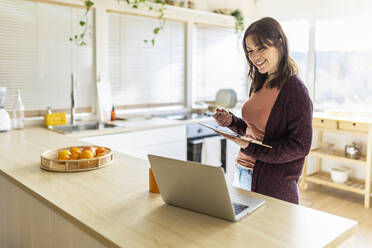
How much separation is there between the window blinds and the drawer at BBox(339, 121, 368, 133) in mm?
2512

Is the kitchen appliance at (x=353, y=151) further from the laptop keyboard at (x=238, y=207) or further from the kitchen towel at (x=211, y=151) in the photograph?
the laptop keyboard at (x=238, y=207)

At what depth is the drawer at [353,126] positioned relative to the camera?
3549 mm

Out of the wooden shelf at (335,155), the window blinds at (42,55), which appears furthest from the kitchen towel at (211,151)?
the window blinds at (42,55)

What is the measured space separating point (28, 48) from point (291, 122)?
2396 millimetres

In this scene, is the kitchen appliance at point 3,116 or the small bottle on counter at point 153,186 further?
the kitchen appliance at point 3,116

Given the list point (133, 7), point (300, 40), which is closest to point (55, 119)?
point (133, 7)

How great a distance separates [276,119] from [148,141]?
1.79 m

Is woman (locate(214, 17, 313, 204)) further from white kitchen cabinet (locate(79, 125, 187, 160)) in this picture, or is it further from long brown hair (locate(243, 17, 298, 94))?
A: white kitchen cabinet (locate(79, 125, 187, 160))

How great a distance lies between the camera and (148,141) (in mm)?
3240

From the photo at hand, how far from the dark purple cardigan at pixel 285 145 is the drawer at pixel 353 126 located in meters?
2.25

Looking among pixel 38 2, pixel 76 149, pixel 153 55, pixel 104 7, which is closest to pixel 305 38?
pixel 153 55

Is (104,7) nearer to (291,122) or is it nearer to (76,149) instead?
(76,149)

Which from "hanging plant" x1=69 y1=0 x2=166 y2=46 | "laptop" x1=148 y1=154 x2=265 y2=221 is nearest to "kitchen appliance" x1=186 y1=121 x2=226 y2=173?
"hanging plant" x1=69 y1=0 x2=166 y2=46

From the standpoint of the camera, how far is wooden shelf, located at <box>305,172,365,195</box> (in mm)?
3749
